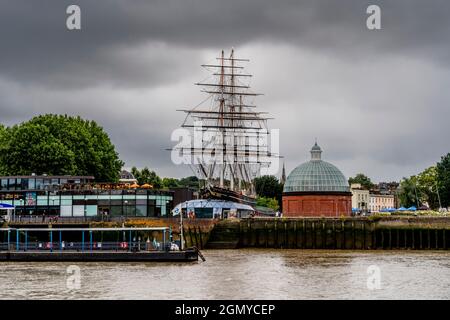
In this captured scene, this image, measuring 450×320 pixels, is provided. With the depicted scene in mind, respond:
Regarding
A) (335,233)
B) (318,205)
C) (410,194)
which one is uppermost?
(410,194)

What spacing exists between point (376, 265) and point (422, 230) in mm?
28248

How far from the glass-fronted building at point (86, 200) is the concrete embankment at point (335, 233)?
1163 cm

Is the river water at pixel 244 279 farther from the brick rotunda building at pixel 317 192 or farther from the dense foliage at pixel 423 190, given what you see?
the dense foliage at pixel 423 190

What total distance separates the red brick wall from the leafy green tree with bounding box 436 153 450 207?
34540mm

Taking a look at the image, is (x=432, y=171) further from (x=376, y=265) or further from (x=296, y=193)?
(x=376, y=265)

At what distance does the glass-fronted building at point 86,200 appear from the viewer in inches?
4419

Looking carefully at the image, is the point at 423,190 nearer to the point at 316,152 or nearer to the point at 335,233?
the point at 316,152

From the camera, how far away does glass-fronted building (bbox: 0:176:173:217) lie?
368 feet

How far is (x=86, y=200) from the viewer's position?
373 ft

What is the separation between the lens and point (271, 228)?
105 metres

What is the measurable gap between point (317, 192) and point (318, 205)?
6.16ft

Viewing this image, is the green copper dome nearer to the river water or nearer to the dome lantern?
the dome lantern

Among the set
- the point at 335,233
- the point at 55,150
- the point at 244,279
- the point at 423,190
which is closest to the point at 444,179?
the point at 423,190
